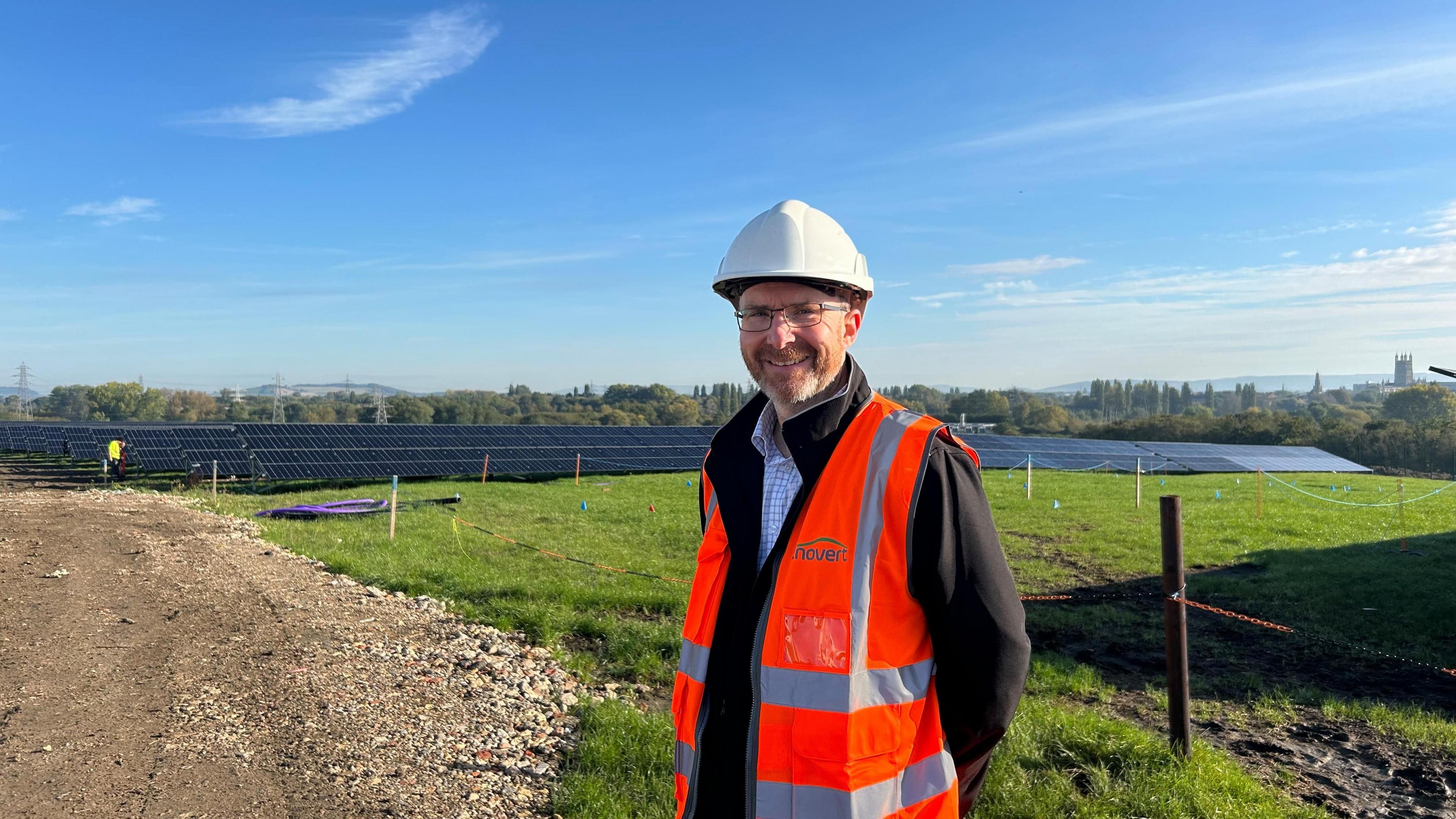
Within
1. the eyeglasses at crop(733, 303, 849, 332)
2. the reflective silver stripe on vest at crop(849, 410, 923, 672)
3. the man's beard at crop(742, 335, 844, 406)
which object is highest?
the eyeglasses at crop(733, 303, 849, 332)

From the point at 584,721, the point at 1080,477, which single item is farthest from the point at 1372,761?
the point at 1080,477

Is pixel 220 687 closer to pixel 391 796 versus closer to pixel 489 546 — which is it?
pixel 391 796

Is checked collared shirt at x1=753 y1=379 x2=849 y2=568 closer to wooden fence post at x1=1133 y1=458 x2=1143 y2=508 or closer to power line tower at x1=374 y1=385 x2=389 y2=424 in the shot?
wooden fence post at x1=1133 y1=458 x2=1143 y2=508

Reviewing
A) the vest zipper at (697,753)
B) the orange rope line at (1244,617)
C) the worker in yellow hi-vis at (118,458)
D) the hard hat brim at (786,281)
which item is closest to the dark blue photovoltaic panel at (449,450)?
the worker in yellow hi-vis at (118,458)

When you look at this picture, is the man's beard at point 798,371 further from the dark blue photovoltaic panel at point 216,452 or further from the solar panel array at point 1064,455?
the solar panel array at point 1064,455

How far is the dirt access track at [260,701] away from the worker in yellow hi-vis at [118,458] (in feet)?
50.6

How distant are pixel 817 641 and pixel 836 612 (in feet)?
0.27

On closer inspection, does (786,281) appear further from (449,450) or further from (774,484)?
(449,450)

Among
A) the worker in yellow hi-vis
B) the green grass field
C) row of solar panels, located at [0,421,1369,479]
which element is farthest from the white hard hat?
the worker in yellow hi-vis

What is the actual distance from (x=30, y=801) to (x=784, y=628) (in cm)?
466

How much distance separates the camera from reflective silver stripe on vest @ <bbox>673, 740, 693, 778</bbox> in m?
2.21

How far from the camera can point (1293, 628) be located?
8.78 metres

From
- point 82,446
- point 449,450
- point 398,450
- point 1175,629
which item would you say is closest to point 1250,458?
point 449,450

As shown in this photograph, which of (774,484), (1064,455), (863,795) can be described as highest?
(774,484)
